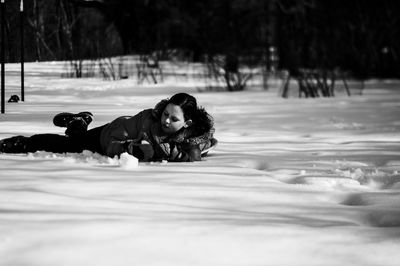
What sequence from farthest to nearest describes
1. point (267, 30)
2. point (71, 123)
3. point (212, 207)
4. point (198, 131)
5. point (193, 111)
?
point (267, 30) < point (71, 123) < point (198, 131) < point (193, 111) < point (212, 207)

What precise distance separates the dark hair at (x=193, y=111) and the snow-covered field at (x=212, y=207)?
21 centimetres

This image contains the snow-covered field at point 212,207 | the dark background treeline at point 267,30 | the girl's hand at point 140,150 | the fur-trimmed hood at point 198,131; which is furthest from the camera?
the dark background treeline at point 267,30

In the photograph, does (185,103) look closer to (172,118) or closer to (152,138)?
(172,118)

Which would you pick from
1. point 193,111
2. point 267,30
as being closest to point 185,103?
point 193,111

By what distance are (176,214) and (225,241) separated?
0.29 m

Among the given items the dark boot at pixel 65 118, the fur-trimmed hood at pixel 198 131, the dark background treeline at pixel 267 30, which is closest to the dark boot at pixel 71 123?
the dark boot at pixel 65 118

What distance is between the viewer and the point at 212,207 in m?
1.76

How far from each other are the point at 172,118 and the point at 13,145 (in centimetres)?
93

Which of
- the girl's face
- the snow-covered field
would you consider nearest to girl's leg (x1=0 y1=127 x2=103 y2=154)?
the snow-covered field

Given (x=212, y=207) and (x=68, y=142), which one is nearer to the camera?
(x=212, y=207)

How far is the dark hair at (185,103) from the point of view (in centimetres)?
277

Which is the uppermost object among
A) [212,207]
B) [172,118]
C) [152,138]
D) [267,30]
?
[267,30]

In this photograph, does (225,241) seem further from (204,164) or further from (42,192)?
(204,164)

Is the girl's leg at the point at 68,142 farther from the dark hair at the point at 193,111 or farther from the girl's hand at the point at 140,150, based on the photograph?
the dark hair at the point at 193,111
